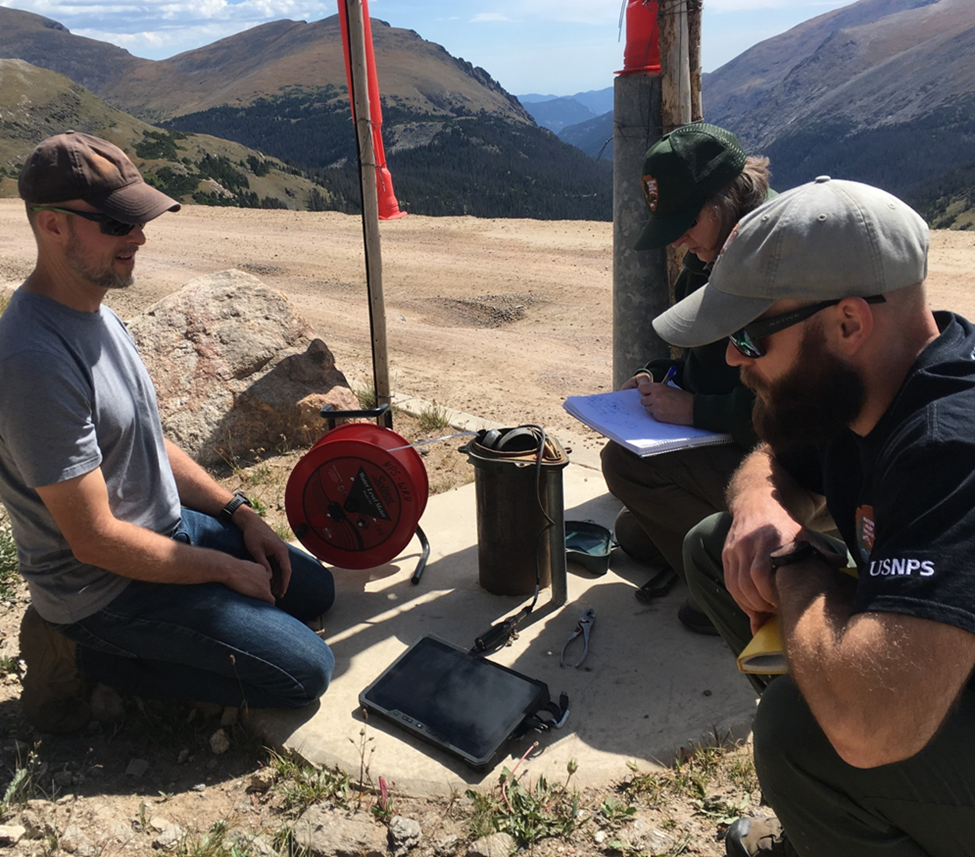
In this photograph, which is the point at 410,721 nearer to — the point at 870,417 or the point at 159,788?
the point at 159,788

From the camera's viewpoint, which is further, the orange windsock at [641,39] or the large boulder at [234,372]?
the large boulder at [234,372]

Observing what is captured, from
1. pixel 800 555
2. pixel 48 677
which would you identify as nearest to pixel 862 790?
pixel 800 555

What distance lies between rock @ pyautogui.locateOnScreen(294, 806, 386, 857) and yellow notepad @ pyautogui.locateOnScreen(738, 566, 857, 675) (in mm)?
1206

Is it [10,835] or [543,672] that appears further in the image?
[543,672]

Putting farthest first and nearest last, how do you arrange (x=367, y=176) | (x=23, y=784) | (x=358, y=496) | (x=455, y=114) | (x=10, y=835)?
(x=455, y=114)
(x=367, y=176)
(x=358, y=496)
(x=23, y=784)
(x=10, y=835)

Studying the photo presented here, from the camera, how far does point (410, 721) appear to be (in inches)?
112

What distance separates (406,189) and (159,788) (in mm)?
48362

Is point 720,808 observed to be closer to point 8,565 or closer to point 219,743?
point 219,743

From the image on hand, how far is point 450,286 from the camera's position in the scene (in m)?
12.8

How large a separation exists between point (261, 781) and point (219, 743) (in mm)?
255

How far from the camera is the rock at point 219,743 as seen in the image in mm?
2844

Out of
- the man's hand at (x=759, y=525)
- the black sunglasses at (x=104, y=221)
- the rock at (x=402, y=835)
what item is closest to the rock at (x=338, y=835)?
the rock at (x=402, y=835)

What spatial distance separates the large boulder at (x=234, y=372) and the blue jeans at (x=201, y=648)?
2485mm

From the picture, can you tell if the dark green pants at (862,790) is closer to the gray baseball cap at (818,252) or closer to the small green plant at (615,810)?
the small green plant at (615,810)
